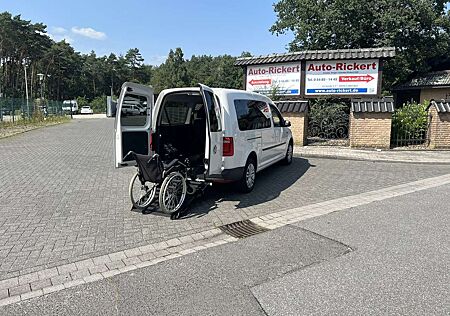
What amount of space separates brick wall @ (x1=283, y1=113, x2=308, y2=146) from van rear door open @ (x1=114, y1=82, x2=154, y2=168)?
8.48m

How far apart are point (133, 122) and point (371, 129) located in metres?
9.98

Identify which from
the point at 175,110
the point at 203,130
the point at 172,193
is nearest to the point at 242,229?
the point at 172,193

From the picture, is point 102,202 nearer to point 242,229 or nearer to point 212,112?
point 212,112

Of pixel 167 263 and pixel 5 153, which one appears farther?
pixel 5 153

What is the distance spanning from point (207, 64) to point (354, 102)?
296 ft

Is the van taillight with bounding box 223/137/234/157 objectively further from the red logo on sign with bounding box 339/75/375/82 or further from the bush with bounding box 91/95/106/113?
the bush with bounding box 91/95/106/113

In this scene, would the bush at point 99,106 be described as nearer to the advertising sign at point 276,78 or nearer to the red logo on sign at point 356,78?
the advertising sign at point 276,78

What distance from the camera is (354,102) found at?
13125 mm

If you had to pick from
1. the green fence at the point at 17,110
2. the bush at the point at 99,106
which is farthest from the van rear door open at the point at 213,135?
the bush at the point at 99,106

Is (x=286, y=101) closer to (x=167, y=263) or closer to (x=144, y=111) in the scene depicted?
(x=144, y=111)

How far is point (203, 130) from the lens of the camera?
6996 millimetres

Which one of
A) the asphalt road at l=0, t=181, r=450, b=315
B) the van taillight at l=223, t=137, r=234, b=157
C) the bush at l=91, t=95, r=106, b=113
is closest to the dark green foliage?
the van taillight at l=223, t=137, r=234, b=157

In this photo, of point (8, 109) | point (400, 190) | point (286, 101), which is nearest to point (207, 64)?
point (8, 109)

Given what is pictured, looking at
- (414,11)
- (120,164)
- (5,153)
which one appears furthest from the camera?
(414,11)
